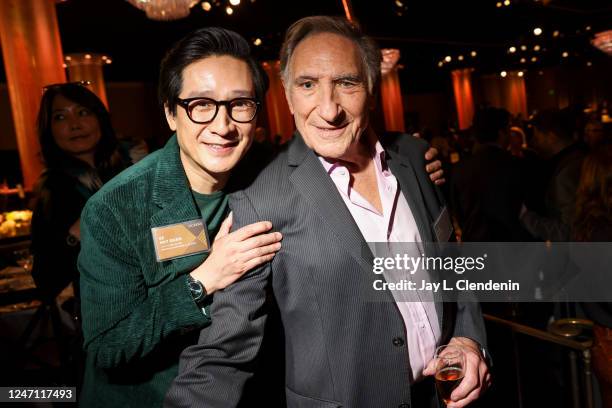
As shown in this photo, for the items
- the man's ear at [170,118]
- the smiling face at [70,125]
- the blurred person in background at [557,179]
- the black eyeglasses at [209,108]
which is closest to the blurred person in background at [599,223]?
the blurred person in background at [557,179]

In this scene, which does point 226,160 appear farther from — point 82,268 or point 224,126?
point 82,268

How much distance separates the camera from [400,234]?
1.50 metres

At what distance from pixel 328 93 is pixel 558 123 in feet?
10.4

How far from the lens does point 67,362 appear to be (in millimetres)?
2941

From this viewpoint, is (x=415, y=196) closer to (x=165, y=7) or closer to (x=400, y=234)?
(x=400, y=234)

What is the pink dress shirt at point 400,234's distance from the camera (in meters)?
1.44

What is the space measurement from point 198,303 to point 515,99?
77.9ft

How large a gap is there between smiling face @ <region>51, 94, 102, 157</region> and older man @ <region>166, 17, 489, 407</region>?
1157mm

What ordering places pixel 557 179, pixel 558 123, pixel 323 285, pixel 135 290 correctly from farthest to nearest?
pixel 558 123 → pixel 557 179 → pixel 135 290 → pixel 323 285

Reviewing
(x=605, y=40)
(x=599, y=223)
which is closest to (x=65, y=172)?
(x=599, y=223)

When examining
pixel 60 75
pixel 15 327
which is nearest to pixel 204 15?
pixel 60 75

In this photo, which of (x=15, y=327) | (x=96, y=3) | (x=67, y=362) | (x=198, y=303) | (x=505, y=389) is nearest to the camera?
(x=198, y=303)

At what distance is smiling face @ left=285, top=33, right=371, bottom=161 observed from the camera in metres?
1.40

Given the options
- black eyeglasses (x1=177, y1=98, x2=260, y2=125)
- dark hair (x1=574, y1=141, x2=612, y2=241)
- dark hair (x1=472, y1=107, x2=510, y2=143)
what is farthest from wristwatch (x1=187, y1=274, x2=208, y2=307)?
dark hair (x1=472, y1=107, x2=510, y2=143)
